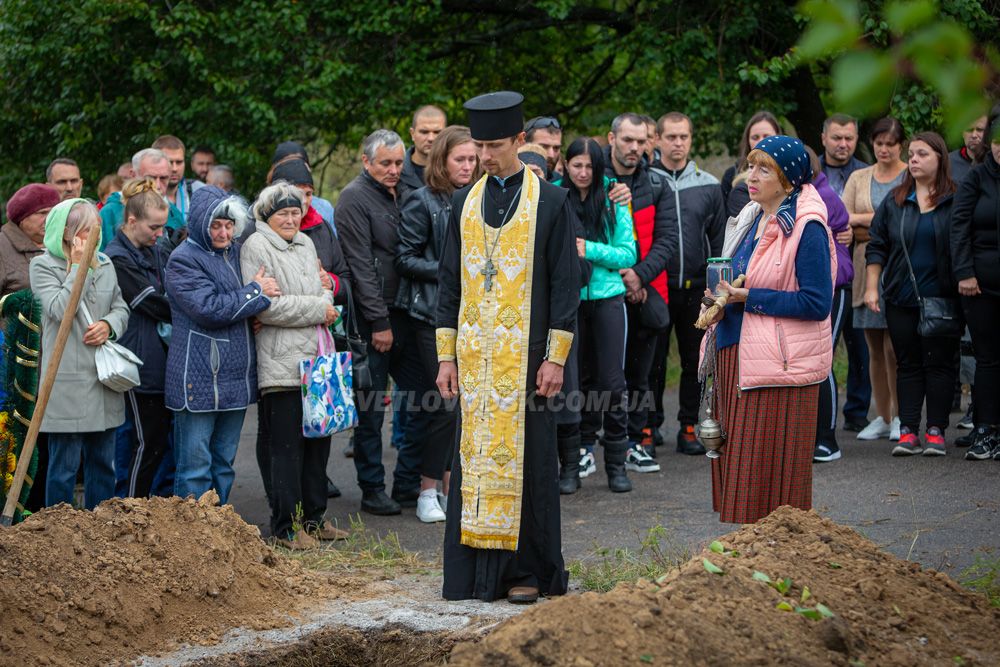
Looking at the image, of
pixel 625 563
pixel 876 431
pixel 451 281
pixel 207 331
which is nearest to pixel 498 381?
pixel 451 281

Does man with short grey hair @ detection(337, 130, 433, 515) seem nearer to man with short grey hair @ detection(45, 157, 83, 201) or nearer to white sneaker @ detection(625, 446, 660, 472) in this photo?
white sneaker @ detection(625, 446, 660, 472)

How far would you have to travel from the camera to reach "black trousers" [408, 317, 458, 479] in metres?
7.91

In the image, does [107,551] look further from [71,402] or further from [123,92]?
[123,92]

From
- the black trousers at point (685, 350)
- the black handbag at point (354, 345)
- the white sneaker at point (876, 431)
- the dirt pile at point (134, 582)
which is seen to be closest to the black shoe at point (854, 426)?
the white sneaker at point (876, 431)

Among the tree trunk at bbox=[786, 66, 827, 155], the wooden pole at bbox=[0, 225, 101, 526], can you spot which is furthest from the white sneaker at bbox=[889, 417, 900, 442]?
the wooden pole at bbox=[0, 225, 101, 526]

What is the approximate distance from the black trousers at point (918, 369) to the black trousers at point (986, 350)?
206mm

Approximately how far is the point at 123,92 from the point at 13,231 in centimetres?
788

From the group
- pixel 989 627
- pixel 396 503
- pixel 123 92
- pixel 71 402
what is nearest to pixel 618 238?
pixel 396 503

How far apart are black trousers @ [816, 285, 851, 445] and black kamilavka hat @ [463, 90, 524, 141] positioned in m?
3.22

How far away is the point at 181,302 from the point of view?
6867mm

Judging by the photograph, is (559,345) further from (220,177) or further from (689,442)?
(220,177)

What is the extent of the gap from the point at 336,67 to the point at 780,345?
8946mm

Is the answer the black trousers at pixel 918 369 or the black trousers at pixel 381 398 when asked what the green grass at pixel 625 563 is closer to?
the black trousers at pixel 381 398

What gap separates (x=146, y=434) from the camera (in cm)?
749
